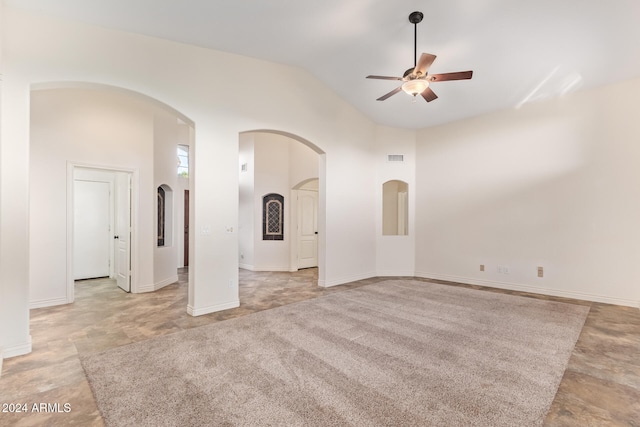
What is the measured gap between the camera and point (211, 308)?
4.27 meters

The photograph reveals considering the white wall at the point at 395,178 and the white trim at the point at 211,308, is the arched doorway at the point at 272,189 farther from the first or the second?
the white trim at the point at 211,308

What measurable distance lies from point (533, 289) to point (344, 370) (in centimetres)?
478

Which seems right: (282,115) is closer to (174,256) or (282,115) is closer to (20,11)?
(20,11)

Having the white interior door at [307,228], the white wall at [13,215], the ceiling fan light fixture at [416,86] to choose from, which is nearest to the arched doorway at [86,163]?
the white wall at [13,215]

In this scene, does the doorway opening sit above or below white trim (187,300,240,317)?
above

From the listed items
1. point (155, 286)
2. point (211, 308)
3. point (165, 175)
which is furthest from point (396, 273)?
point (165, 175)

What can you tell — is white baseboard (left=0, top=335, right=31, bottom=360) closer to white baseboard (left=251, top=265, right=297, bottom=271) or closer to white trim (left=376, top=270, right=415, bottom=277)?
white baseboard (left=251, top=265, right=297, bottom=271)

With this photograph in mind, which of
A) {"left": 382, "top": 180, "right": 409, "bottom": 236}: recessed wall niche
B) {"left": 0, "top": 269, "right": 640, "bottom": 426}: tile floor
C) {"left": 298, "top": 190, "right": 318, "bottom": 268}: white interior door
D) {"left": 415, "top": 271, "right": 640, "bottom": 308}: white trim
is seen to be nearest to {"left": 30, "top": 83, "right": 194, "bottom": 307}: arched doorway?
{"left": 0, "top": 269, "right": 640, "bottom": 426}: tile floor

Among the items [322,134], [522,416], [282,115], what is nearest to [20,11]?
[282,115]

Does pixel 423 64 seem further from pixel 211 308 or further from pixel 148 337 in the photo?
pixel 148 337

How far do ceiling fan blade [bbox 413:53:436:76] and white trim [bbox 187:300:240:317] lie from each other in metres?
3.95

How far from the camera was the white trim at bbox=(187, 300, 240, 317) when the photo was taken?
13.5ft

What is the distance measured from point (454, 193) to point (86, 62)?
21.7 ft

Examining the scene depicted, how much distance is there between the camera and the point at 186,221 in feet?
28.3
